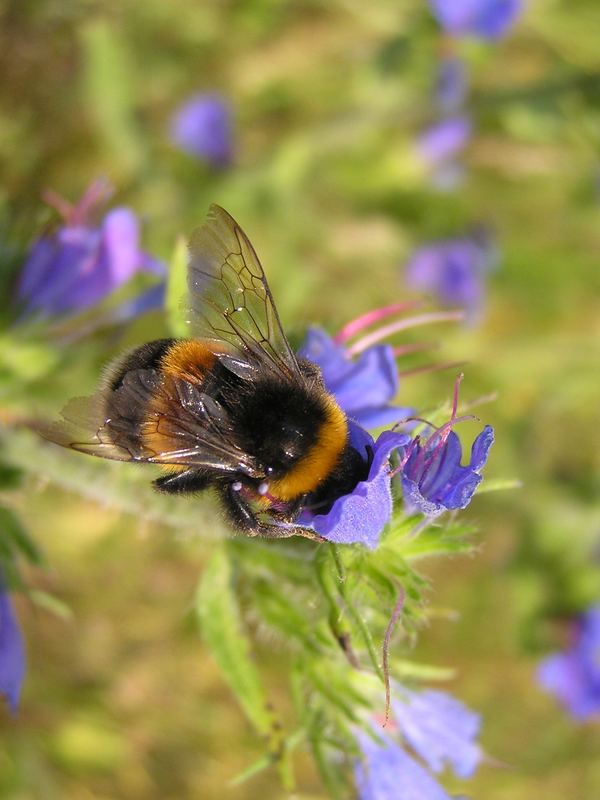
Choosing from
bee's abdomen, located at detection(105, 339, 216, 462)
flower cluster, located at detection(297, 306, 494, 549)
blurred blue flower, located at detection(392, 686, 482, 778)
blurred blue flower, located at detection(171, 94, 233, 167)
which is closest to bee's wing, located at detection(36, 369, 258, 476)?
bee's abdomen, located at detection(105, 339, 216, 462)

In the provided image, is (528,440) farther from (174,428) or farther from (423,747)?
(174,428)

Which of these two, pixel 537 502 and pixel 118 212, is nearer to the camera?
pixel 118 212

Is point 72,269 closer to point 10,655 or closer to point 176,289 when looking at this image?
point 176,289

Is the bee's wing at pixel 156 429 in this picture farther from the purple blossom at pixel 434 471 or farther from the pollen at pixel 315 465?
the purple blossom at pixel 434 471

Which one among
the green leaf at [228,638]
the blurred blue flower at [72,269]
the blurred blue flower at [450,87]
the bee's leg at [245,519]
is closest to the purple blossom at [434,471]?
the bee's leg at [245,519]

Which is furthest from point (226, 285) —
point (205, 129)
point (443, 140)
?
point (443, 140)

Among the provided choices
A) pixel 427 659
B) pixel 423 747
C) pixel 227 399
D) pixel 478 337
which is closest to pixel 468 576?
pixel 427 659

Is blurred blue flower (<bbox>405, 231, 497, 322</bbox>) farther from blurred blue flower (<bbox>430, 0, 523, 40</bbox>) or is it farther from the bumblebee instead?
the bumblebee
